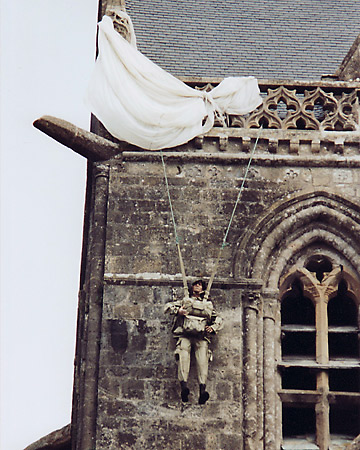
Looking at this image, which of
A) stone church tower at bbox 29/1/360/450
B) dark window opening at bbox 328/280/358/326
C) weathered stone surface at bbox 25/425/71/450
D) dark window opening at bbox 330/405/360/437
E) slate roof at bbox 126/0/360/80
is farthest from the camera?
slate roof at bbox 126/0/360/80

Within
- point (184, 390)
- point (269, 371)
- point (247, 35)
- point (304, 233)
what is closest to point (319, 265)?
point (304, 233)

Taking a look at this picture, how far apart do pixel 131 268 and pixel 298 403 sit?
2572 millimetres

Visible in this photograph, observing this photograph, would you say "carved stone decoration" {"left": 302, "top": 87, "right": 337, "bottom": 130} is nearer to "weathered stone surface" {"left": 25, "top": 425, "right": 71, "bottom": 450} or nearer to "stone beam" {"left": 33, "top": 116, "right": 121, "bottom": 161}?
"stone beam" {"left": 33, "top": 116, "right": 121, "bottom": 161}

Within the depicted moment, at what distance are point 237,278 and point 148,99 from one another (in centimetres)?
265

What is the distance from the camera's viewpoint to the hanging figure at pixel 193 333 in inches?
582

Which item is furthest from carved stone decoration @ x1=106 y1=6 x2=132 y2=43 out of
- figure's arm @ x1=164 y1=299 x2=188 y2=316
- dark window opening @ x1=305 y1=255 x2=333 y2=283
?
figure's arm @ x1=164 y1=299 x2=188 y2=316

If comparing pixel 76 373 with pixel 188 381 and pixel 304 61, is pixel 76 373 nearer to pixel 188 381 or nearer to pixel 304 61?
pixel 188 381

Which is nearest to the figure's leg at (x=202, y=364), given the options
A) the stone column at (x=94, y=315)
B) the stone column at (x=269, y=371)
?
the stone column at (x=269, y=371)

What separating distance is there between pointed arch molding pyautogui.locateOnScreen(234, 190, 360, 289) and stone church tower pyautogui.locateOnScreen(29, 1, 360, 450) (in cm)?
2

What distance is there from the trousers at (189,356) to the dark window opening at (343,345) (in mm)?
1875

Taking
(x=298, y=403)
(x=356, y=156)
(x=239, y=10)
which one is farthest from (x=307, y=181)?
(x=239, y=10)

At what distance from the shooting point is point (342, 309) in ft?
53.1

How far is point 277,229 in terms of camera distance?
15.9 m

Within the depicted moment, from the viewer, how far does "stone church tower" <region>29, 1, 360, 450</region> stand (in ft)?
49.1
